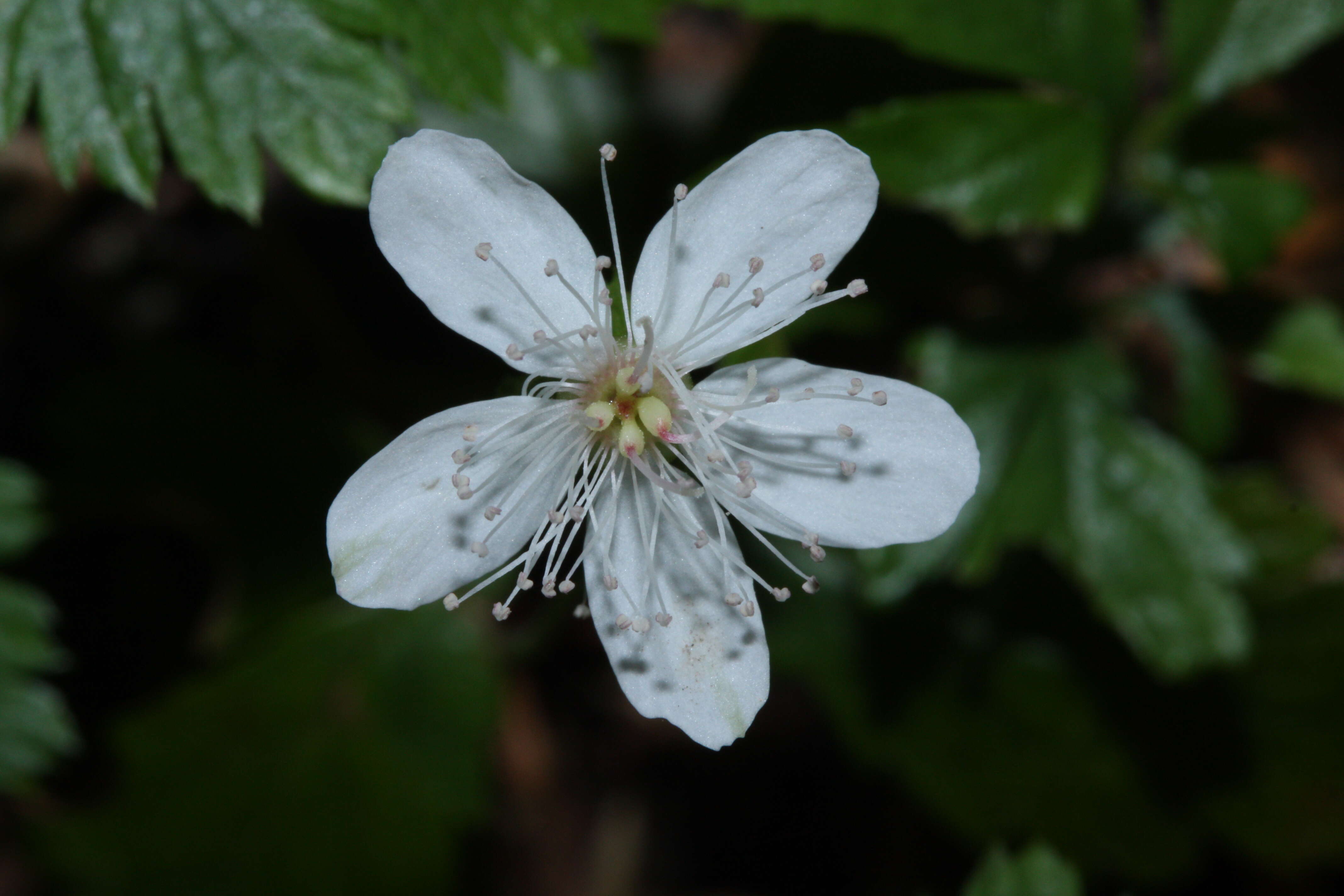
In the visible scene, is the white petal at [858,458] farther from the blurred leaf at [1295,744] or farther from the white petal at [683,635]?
the blurred leaf at [1295,744]

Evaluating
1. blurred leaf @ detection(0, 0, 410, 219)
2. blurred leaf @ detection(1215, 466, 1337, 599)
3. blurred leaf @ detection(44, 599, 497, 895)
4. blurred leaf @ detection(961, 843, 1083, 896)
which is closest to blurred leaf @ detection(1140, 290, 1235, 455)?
blurred leaf @ detection(1215, 466, 1337, 599)

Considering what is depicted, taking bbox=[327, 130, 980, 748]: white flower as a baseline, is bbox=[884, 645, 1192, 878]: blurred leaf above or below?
below

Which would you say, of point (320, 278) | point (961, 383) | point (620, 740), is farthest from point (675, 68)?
point (620, 740)

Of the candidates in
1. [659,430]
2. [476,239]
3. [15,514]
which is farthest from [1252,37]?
[15,514]

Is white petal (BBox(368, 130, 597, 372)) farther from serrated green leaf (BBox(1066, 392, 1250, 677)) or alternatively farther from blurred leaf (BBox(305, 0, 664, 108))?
serrated green leaf (BBox(1066, 392, 1250, 677))

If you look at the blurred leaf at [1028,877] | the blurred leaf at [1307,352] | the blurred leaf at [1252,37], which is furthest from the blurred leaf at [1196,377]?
the blurred leaf at [1028,877]

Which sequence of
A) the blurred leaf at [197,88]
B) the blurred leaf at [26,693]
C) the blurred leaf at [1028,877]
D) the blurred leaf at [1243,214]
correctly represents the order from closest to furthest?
the blurred leaf at [197,88] < the blurred leaf at [1028,877] < the blurred leaf at [1243,214] < the blurred leaf at [26,693]
